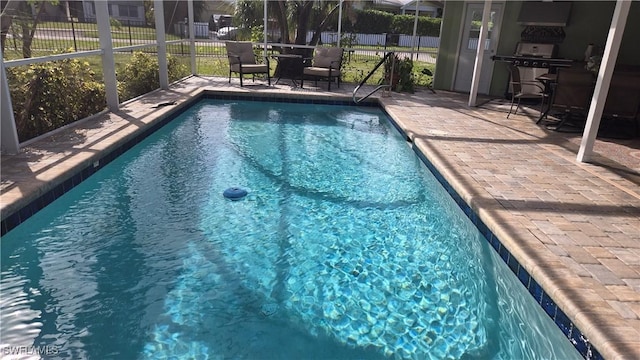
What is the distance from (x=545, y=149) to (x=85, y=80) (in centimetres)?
681

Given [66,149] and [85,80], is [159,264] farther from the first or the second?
[85,80]

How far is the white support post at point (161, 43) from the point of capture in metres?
8.49

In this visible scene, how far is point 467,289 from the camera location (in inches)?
129

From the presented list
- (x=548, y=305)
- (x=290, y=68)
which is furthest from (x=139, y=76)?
(x=548, y=305)

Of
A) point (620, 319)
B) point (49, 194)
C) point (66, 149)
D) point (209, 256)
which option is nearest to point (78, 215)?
point (49, 194)

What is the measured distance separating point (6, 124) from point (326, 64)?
7.19m

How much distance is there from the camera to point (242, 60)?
1036 centimetres

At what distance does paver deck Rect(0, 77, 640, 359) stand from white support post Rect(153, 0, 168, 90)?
156 cm

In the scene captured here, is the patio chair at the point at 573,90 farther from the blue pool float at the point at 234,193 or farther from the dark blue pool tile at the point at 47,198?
the dark blue pool tile at the point at 47,198

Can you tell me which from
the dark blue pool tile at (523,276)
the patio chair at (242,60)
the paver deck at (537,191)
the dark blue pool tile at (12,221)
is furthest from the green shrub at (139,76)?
the dark blue pool tile at (523,276)

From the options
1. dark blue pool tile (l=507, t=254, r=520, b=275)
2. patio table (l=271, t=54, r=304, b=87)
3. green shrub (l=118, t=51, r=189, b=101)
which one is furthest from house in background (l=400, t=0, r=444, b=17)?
dark blue pool tile (l=507, t=254, r=520, b=275)

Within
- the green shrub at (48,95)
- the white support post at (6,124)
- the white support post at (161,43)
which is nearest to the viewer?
the white support post at (6,124)

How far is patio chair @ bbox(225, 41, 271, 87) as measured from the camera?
9906 mm

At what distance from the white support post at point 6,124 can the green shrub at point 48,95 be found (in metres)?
0.70
